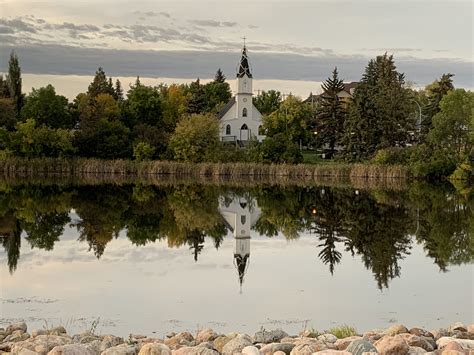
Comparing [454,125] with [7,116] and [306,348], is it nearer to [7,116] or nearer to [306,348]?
[7,116]

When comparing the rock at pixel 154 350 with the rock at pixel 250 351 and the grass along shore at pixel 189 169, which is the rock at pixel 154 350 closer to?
the rock at pixel 250 351

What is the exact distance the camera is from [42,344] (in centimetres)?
793

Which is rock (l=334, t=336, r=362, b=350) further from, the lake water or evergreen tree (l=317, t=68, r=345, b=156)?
evergreen tree (l=317, t=68, r=345, b=156)

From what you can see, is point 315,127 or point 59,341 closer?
point 59,341

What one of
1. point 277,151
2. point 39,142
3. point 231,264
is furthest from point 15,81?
point 231,264

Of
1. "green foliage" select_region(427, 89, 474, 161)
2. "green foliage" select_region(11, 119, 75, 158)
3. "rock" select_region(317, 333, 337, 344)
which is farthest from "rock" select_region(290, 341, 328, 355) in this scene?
"green foliage" select_region(11, 119, 75, 158)

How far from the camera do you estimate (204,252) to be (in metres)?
20.2

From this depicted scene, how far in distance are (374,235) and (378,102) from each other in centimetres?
4546

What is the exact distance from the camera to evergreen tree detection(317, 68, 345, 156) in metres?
74.5

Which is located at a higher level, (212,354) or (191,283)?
(212,354)

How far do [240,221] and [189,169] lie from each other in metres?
33.3

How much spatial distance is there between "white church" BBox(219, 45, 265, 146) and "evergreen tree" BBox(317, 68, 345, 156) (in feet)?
34.3

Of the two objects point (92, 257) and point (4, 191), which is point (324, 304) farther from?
point (4, 191)

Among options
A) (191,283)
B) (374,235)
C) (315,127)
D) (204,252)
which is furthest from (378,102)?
(191,283)
